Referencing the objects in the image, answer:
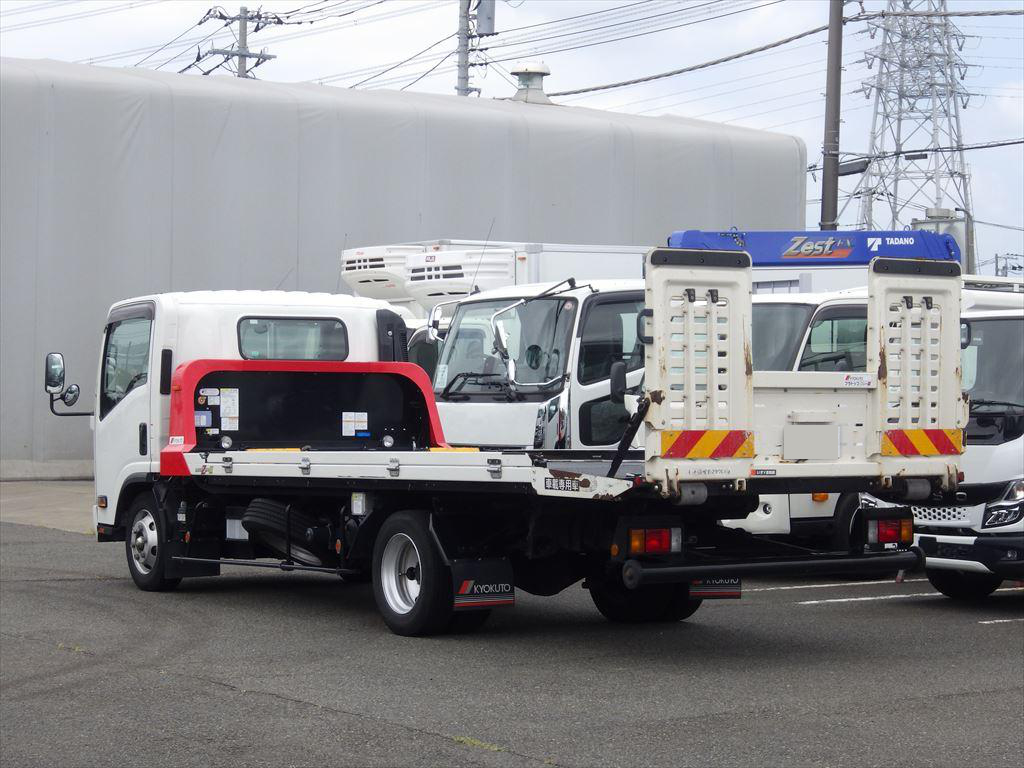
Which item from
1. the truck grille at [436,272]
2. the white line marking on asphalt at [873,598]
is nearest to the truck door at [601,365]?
the white line marking on asphalt at [873,598]

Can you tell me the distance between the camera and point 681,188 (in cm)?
3170

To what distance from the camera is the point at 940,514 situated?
1184 cm

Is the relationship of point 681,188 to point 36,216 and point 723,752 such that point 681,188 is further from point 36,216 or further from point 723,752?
point 723,752

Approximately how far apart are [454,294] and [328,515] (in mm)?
7619

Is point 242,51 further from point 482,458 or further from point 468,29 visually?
point 482,458

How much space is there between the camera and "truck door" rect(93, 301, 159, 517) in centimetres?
1265

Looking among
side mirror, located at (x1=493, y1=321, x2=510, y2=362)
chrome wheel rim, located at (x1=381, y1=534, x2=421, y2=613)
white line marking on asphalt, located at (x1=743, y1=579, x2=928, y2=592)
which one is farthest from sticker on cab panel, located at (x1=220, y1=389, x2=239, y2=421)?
white line marking on asphalt, located at (x1=743, y1=579, x2=928, y2=592)

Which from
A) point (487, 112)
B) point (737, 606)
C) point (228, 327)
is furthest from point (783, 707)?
point (487, 112)

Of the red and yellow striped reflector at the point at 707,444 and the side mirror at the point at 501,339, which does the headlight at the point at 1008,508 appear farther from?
the side mirror at the point at 501,339

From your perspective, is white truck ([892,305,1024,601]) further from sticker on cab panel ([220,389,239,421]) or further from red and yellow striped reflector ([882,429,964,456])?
sticker on cab panel ([220,389,239,421])

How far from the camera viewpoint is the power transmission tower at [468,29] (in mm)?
39750

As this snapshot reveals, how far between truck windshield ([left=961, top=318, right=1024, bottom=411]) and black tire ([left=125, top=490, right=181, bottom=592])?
21.8 feet

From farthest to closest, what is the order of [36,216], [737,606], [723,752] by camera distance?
[36,216], [737,606], [723,752]

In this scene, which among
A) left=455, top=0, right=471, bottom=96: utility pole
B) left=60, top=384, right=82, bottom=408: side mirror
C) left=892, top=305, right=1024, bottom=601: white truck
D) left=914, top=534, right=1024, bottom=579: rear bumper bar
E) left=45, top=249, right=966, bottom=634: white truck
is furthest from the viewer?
left=455, top=0, right=471, bottom=96: utility pole
